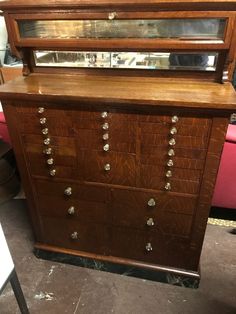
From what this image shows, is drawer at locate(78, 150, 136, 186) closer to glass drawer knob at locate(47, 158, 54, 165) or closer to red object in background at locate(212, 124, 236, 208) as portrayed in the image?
glass drawer knob at locate(47, 158, 54, 165)

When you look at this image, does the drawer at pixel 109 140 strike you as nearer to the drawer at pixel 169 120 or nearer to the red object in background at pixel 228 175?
the drawer at pixel 169 120

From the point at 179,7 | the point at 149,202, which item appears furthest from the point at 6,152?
the point at 179,7

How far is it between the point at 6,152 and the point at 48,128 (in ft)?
2.90

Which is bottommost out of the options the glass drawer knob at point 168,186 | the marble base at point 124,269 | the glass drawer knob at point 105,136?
the marble base at point 124,269

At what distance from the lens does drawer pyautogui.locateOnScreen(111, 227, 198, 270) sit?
1.39 metres

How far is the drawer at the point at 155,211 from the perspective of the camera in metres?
1.26

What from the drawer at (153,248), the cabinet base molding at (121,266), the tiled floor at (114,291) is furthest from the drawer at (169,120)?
the tiled floor at (114,291)

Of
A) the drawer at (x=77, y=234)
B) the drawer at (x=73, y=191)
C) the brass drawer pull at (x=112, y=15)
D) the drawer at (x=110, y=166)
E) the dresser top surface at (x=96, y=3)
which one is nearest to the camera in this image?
the dresser top surface at (x=96, y=3)

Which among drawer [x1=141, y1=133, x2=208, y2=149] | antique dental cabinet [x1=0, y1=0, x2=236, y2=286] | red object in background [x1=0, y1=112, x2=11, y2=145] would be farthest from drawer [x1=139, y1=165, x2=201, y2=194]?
red object in background [x1=0, y1=112, x2=11, y2=145]

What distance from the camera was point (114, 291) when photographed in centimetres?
149

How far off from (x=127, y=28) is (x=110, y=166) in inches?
23.3

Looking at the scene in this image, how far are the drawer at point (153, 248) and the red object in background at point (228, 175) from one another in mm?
475

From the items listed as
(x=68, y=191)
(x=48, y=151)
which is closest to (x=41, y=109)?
(x=48, y=151)

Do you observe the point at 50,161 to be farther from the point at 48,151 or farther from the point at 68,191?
the point at 68,191
